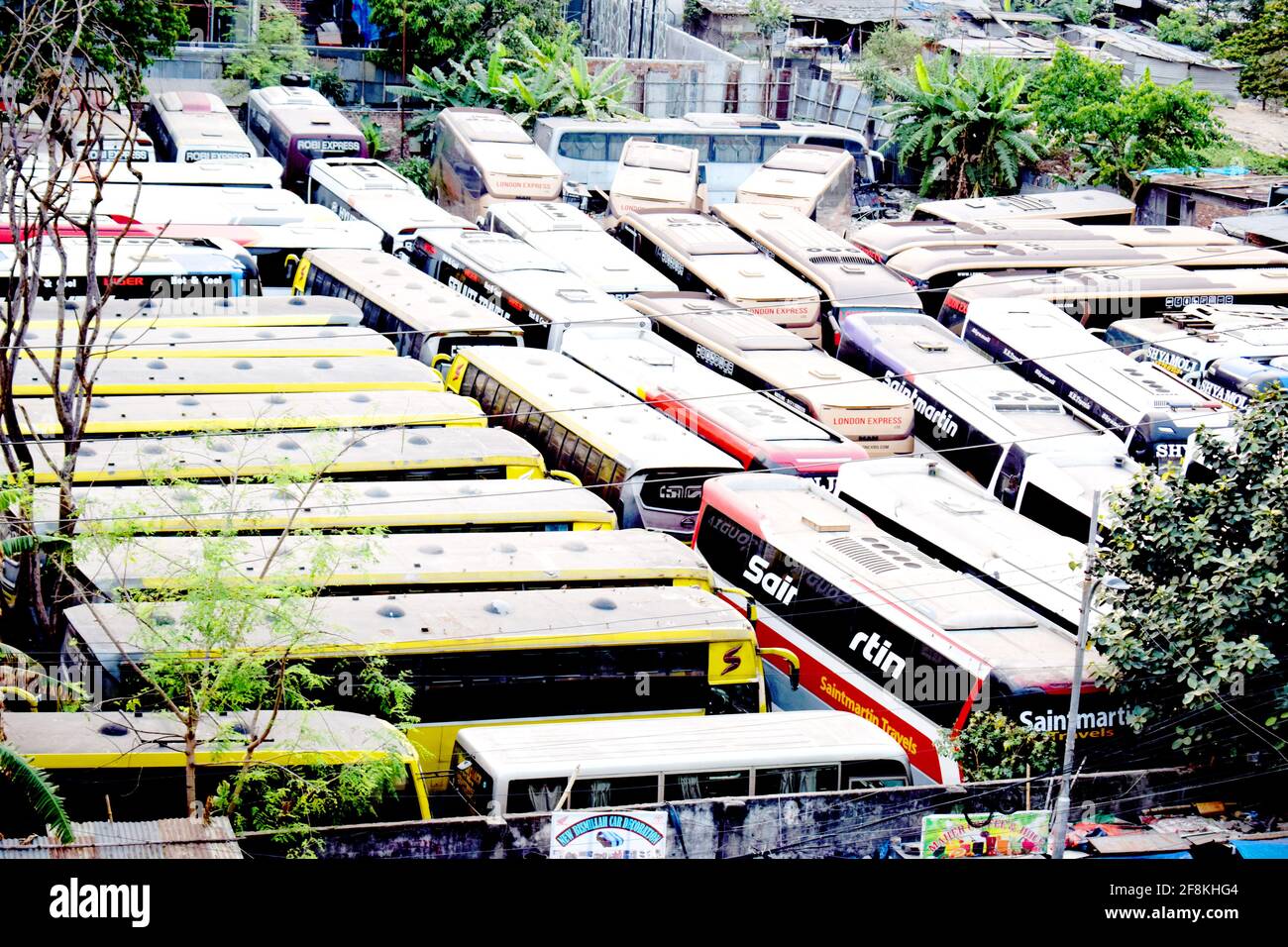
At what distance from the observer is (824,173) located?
1266 inches

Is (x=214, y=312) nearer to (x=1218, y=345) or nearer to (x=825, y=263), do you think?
(x=825, y=263)

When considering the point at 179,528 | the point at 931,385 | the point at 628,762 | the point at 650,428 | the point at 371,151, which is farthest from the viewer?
the point at 371,151

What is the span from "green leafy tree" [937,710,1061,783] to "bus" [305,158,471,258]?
15511 mm

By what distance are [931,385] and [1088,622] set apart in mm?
6480

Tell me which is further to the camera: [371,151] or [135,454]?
[371,151]

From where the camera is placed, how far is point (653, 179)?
31.3m

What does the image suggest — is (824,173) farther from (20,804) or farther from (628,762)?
(20,804)

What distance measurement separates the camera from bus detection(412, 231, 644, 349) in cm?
2320

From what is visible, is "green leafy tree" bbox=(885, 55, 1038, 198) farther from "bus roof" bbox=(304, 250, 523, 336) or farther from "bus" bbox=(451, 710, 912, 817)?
"bus" bbox=(451, 710, 912, 817)

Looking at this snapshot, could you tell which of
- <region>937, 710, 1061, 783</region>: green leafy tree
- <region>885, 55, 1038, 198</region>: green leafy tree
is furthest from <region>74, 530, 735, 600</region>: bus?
<region>885, 55, 1038, 198</region>: green leafy tree

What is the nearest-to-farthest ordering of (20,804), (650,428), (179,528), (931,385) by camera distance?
1. (20,804)
2. (179,528)
3. (650,428)
4. (931,385)

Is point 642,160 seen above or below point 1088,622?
above

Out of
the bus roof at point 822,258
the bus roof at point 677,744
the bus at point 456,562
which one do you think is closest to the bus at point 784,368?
the bus roof at point 822,258
